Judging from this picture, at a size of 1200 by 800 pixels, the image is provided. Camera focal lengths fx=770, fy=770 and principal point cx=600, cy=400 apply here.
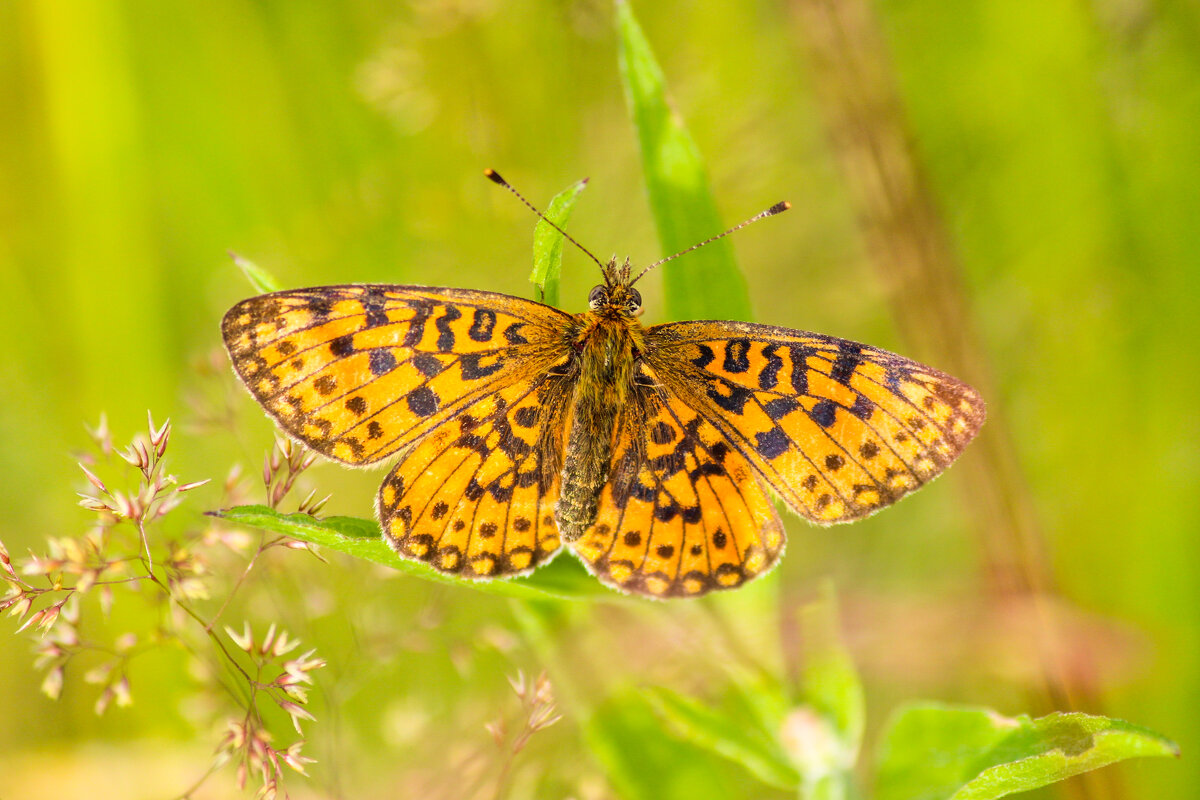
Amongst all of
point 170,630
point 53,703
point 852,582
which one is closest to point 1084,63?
point 852,582

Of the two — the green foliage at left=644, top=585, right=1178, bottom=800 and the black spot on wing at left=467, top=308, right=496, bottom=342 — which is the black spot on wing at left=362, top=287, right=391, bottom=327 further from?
the green foliage at left=644, top=585, right=1178, bottom=800

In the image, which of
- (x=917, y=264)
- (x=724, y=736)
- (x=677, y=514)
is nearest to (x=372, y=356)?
(x=677, y=514)

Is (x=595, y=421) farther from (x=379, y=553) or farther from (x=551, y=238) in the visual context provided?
(x=379, y=553)

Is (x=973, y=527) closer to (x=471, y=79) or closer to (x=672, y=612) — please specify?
(x=672, y=612)

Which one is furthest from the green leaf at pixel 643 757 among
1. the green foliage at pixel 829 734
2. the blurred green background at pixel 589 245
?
the blurred green background at pixel 589 245

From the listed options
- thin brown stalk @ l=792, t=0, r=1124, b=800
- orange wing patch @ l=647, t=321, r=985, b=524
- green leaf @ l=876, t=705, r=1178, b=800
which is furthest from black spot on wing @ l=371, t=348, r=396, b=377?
thin brown stalk @ l=792, t=0, r=1124, b=800
